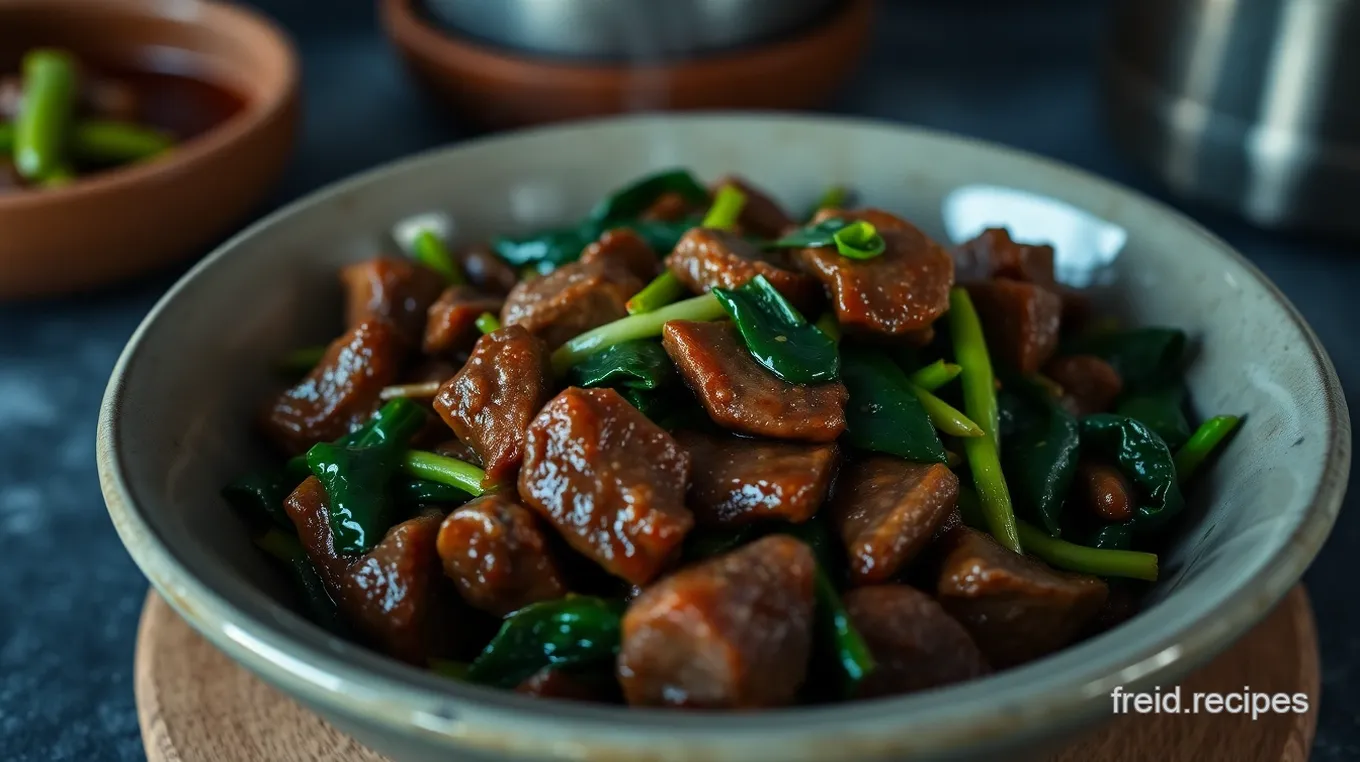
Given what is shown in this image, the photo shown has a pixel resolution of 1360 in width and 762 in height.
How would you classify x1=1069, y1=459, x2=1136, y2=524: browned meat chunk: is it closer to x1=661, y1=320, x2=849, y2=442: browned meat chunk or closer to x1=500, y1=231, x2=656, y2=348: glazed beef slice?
x1=661, y1=320, x2=849, y2=442: browned meat chunk

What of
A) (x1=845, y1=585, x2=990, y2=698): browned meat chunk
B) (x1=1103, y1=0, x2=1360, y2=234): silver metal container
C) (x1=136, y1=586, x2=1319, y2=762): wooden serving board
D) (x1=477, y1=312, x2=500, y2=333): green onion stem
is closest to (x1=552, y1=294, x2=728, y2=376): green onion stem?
(x1=477, y1=312, x2=500, y2=333): green onion stem

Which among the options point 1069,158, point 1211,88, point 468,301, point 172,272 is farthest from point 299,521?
point 1069,158

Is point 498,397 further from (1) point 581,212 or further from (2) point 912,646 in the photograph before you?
(1) point 581,212

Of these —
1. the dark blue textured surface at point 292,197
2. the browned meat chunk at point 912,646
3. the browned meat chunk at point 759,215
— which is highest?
the browned meat chunk at point 759,215

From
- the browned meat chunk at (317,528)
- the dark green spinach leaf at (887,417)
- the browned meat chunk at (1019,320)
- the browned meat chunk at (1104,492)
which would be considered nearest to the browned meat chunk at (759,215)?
the browned meat chunk at (1019,320)

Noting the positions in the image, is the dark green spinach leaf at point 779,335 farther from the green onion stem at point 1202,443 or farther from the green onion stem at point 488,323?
the green onion stem at point 1202,443
